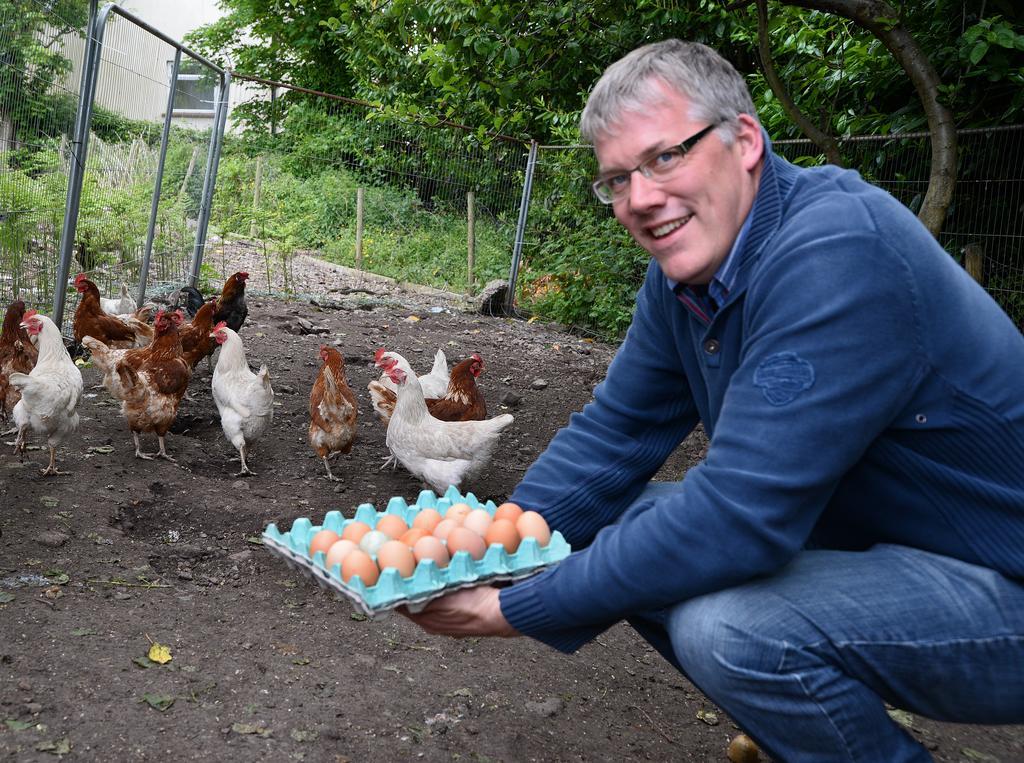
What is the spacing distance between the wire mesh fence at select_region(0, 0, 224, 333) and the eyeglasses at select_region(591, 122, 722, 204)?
523 cm

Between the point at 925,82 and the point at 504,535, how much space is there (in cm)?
384

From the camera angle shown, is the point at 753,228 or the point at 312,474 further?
the point at 312,474

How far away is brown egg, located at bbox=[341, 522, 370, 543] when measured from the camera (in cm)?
202

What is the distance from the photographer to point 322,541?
6.52 feet

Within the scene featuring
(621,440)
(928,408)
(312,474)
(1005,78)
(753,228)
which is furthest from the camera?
(1005,78)

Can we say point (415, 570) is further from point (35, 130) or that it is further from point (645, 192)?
point (35, 130)

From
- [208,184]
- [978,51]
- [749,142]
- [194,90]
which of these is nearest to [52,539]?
[749,142]

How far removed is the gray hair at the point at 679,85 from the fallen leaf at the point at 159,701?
6.59 ft

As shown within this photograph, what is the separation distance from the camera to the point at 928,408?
5.26 feet

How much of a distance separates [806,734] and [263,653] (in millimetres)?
→ 1948

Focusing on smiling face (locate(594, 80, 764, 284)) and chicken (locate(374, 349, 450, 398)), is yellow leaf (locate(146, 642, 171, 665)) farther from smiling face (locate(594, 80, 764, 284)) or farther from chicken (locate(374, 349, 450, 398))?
chicken (locate(374, 349, 450, 398))

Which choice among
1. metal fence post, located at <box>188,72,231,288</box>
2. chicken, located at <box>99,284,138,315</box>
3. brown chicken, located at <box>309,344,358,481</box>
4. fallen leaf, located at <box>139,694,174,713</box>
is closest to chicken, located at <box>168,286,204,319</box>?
metal fence post, located at <box>188,72,231,288</box>

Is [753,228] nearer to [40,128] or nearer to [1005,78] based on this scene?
[1005,78]

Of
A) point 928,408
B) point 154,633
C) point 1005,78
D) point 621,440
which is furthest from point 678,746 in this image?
point 1005,78
